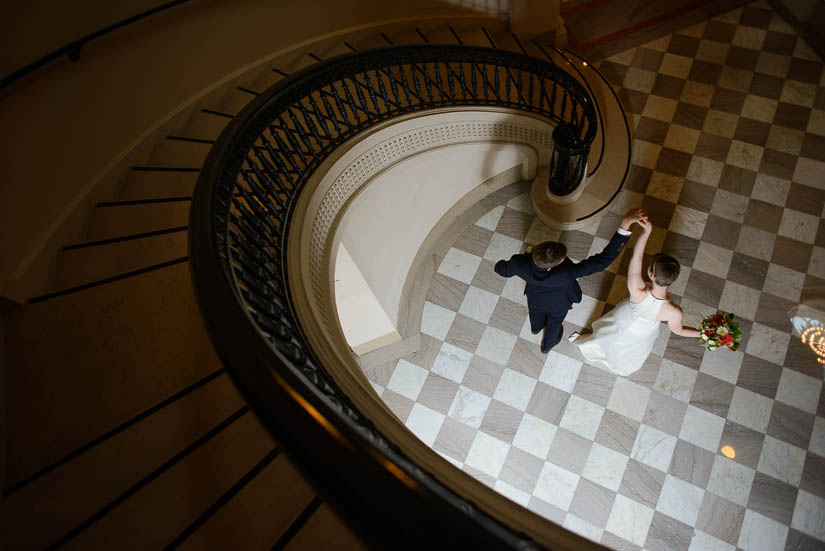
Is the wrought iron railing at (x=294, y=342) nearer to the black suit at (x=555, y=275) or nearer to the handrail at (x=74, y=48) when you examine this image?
the handrail at (x=74, y=48)

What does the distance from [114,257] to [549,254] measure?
2916 mm

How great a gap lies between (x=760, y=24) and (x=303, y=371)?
23.0 ft

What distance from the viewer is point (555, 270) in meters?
3.92

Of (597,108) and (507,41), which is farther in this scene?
(507,41)

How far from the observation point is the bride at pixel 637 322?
12.2 ft

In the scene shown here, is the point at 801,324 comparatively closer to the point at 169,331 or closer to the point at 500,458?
the point at 500,458

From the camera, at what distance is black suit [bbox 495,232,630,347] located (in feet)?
12.2

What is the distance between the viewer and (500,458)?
457cm

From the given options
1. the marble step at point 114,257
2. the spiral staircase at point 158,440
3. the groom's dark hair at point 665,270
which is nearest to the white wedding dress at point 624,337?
the groom's dark hair at point 665,270

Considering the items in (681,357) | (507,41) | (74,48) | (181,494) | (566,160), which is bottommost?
(681,357)

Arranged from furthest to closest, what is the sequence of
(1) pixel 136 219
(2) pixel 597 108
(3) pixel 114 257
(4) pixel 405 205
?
(2) pixel 597 108, (4) pixel 405 205, (1) pixel 136 219, (3) pixel 114 257

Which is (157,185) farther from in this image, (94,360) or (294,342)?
(294,342)

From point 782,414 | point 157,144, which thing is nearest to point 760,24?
point 782,414

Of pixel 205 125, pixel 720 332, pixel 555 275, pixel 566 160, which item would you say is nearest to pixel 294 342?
pixel 555 275
